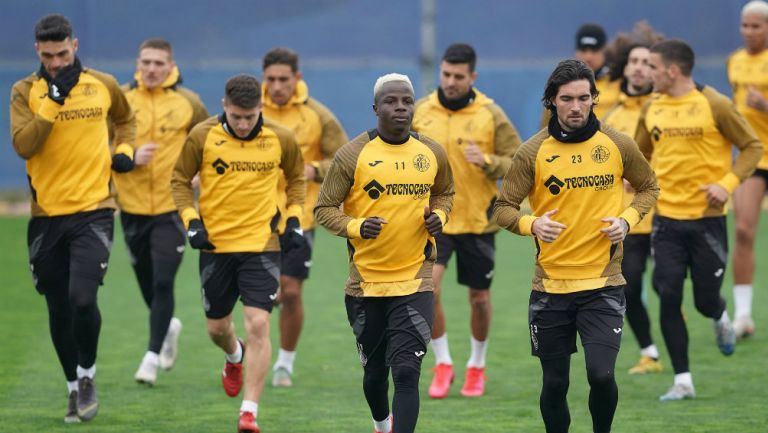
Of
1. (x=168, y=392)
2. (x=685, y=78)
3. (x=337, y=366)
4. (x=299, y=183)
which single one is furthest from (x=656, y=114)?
(x=168, y=392)

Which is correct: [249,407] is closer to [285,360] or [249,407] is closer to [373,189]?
[373,189]

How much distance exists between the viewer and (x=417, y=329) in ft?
25.0

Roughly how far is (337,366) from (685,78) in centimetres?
Result: 349

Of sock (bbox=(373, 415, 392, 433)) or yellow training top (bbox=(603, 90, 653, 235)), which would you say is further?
yellow training top (bbox=(603, 90, 653, 235))

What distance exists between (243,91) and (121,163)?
116 centimetres

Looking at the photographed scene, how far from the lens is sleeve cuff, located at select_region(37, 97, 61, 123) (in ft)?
28.6

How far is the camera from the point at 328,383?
1038cm

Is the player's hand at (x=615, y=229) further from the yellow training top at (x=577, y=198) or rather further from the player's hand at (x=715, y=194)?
the player's hand at (x=715, y=194)

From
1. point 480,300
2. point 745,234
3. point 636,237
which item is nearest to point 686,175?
point 636,237

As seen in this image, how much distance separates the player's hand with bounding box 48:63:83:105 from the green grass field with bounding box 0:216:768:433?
6.68 ft

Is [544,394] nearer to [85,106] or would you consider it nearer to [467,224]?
[467,224]

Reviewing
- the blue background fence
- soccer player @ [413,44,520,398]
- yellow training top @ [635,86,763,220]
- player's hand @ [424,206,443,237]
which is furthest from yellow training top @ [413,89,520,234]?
the blue background fence

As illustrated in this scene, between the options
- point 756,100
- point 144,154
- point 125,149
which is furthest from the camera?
point 756,100

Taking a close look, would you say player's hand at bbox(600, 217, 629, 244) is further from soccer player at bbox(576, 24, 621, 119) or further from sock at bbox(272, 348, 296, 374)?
soccer player at bbox(576, 24, 621, 119)
